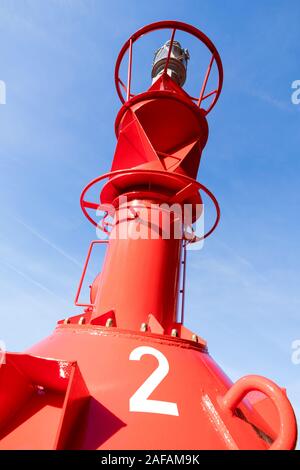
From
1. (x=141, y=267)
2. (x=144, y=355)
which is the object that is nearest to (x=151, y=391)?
(x=144, y=355)

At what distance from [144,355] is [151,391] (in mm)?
375

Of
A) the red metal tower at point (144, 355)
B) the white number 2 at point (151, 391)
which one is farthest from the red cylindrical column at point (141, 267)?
the white number 2 at point (151, 391)

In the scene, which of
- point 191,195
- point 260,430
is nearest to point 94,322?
point 260,430

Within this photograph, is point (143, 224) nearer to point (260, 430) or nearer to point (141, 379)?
point (141, 379)

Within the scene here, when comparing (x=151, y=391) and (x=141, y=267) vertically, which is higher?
(x=141, y=267)

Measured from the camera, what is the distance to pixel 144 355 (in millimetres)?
3023

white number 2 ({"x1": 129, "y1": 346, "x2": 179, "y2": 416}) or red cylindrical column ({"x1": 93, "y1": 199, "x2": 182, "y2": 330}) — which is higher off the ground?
red cylindrical column ({"x1": 93, "y1": 199, "x2": 182, "y2": 330})

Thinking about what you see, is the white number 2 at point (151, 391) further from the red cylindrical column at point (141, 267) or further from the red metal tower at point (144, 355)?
the red cylindrical column at point (141, 267)

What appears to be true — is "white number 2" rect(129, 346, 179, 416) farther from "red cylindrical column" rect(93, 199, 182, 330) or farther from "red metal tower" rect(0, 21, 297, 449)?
"red cylindrical column" rect(93, 199, 182, 330)

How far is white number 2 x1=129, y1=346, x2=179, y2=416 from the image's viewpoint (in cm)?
256

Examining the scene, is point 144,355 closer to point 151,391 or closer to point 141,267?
point 151,391

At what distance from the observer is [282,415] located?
7.65 feet

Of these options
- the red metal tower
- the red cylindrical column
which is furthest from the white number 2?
the red cylindrical column

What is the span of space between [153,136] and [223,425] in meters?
4.32
